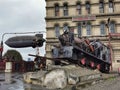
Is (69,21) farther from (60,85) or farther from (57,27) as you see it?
(60,85)

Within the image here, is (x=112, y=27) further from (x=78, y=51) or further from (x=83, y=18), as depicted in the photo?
(x=78, y=51)

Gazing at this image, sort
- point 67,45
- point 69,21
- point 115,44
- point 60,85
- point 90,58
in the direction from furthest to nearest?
point 69,21
point 115,44
point 90,58
point 67,45
point 60,85

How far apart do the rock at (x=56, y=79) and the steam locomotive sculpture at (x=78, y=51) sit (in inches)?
376

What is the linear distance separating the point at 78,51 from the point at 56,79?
11.5 metres

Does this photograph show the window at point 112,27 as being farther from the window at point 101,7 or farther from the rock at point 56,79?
the rock at point 56,79

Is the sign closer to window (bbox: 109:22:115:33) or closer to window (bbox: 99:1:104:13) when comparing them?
window (bbox: 99:1:104:13)

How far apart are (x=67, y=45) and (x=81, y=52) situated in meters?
1.93

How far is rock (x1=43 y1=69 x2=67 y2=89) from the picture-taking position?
16125 millimetres

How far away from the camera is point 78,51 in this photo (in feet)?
90.3

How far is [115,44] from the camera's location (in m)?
45.2

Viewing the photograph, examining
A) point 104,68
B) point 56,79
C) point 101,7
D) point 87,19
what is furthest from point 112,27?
point 56,79

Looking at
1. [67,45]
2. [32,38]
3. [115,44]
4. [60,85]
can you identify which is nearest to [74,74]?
[60,85]

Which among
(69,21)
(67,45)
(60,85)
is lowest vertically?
(60,85)

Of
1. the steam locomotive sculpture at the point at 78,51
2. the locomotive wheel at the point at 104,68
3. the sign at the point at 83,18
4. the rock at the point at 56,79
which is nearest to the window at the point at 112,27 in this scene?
the sign at the point at 83,18
